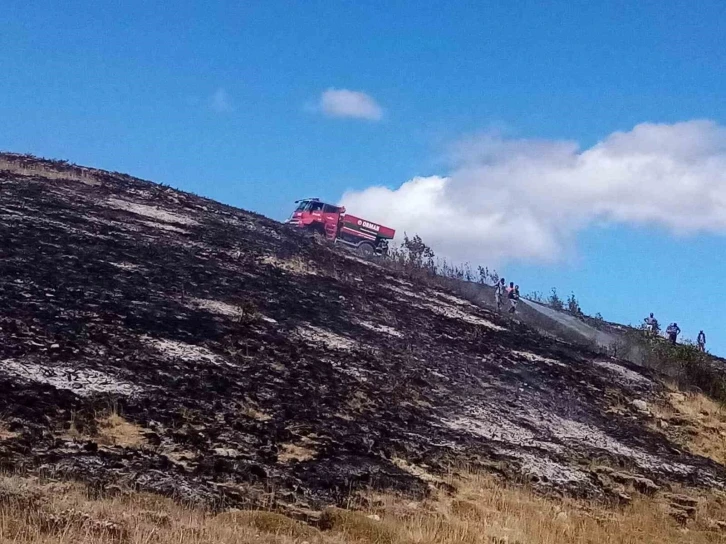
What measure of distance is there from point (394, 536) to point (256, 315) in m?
7.16

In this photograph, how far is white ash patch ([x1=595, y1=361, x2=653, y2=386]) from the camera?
16781 mm

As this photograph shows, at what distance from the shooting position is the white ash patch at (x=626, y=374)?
16.8 meters

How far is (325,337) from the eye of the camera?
13.4 metres

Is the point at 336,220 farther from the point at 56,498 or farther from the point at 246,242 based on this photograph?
the point at 56,498

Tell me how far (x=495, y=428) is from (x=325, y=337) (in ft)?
11.4

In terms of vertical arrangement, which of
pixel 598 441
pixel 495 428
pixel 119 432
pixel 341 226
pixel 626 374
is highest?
pixel 341 226

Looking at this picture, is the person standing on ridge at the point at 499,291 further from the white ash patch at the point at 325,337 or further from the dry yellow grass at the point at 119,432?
the dry yellow grass at the point at 119,432

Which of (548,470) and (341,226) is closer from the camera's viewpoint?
(548,470)

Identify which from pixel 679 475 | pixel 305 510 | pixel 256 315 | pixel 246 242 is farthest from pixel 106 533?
pixel 246 242

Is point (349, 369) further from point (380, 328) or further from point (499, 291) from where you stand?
point (499, 291)

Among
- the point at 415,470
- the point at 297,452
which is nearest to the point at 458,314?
the point at 415,470

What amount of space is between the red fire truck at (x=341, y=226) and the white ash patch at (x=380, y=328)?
16.1 meters

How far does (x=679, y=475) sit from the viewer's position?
1127cm

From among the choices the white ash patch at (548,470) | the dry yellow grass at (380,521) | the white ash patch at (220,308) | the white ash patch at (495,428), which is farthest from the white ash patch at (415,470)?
the white ash patch at (220,308)
